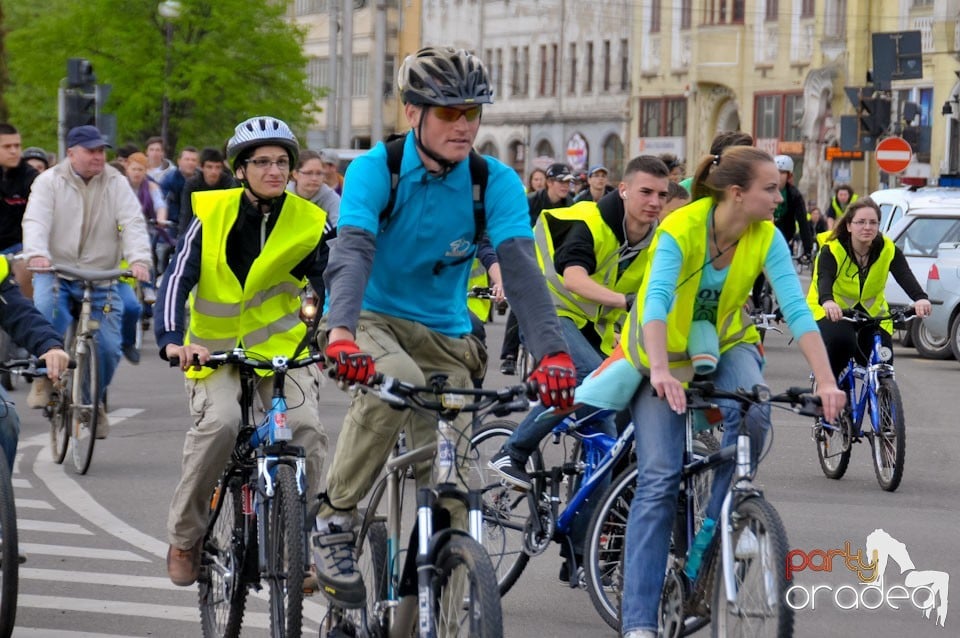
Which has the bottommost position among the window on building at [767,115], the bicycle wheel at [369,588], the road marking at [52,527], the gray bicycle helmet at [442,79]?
the road marking at [52,527]

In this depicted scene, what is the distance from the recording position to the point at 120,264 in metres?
13.6

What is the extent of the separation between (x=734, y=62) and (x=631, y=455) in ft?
195

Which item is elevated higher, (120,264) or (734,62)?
(734,62)

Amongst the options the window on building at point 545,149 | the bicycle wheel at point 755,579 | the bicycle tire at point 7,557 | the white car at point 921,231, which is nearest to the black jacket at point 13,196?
the bicycle tire at point 7,557

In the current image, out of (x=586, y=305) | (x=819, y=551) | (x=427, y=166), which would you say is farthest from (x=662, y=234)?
(x=819, y=551)

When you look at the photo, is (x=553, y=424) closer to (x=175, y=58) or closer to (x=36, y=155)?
(x=36, y=155)

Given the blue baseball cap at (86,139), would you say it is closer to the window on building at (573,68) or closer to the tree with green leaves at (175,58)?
the tree with green leaves at (175,58)

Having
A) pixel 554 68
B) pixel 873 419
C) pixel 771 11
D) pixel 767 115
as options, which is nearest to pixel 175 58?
pixel 767 115

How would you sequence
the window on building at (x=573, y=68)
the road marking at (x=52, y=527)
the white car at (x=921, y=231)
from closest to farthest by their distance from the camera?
the road marking at (x=52, y=527) → the white car at (x=921, y=231) → the window on building at (x=573, y=68)

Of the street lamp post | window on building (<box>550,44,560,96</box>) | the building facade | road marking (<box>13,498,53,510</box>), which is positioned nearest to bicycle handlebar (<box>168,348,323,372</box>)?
road marking (<box>13,498,53,510</box>)

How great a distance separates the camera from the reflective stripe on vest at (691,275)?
21.8ft

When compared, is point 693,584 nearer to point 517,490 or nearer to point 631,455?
point 631,455

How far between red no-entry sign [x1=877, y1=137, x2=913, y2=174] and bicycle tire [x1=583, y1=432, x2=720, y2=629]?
2313 centimetres

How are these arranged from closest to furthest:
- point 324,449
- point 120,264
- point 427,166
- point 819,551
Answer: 1. point 427,166
2. point 324,449
3. point 819,551
4. point 120,264
